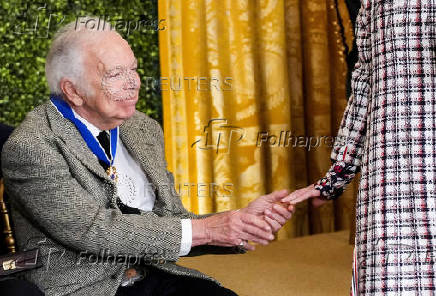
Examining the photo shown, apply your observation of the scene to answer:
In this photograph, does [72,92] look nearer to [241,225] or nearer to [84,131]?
[84,131]

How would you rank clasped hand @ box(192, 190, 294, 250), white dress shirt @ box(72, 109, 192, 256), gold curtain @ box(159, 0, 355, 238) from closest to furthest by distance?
clasped hand @ box(192, 190, 294, 250), white dress shirt @ box(72, 109, 192, 256), gold curtain @ box(159, 0, 355, 238)

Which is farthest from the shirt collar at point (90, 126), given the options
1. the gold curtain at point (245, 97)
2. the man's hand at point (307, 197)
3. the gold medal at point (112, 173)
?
the gold curtain at point (245, 97)

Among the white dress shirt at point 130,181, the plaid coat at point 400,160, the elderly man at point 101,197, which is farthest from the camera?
the white dress shirt at point 130,181

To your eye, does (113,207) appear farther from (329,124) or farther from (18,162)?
(329,124)

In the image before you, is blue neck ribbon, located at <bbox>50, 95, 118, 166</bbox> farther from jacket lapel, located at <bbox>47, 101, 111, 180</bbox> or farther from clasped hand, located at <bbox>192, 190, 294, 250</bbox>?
clasped hand, located at <bbox>192, 190, 294, 250</bbox>

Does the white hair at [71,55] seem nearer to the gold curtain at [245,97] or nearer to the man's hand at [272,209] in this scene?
the man's hand at [272,209]

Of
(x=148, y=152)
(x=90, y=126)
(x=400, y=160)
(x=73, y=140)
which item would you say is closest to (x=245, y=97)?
(x=148, y=152)

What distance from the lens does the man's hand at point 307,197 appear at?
176 cm

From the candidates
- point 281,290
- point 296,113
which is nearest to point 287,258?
point 281,290

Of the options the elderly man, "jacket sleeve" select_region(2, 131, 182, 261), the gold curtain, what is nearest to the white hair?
the elderly man

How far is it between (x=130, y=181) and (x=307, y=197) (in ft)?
1.58

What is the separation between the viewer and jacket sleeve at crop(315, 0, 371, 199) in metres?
1.61

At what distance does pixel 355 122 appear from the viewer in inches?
64.9

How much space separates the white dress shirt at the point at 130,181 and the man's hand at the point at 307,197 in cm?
38
